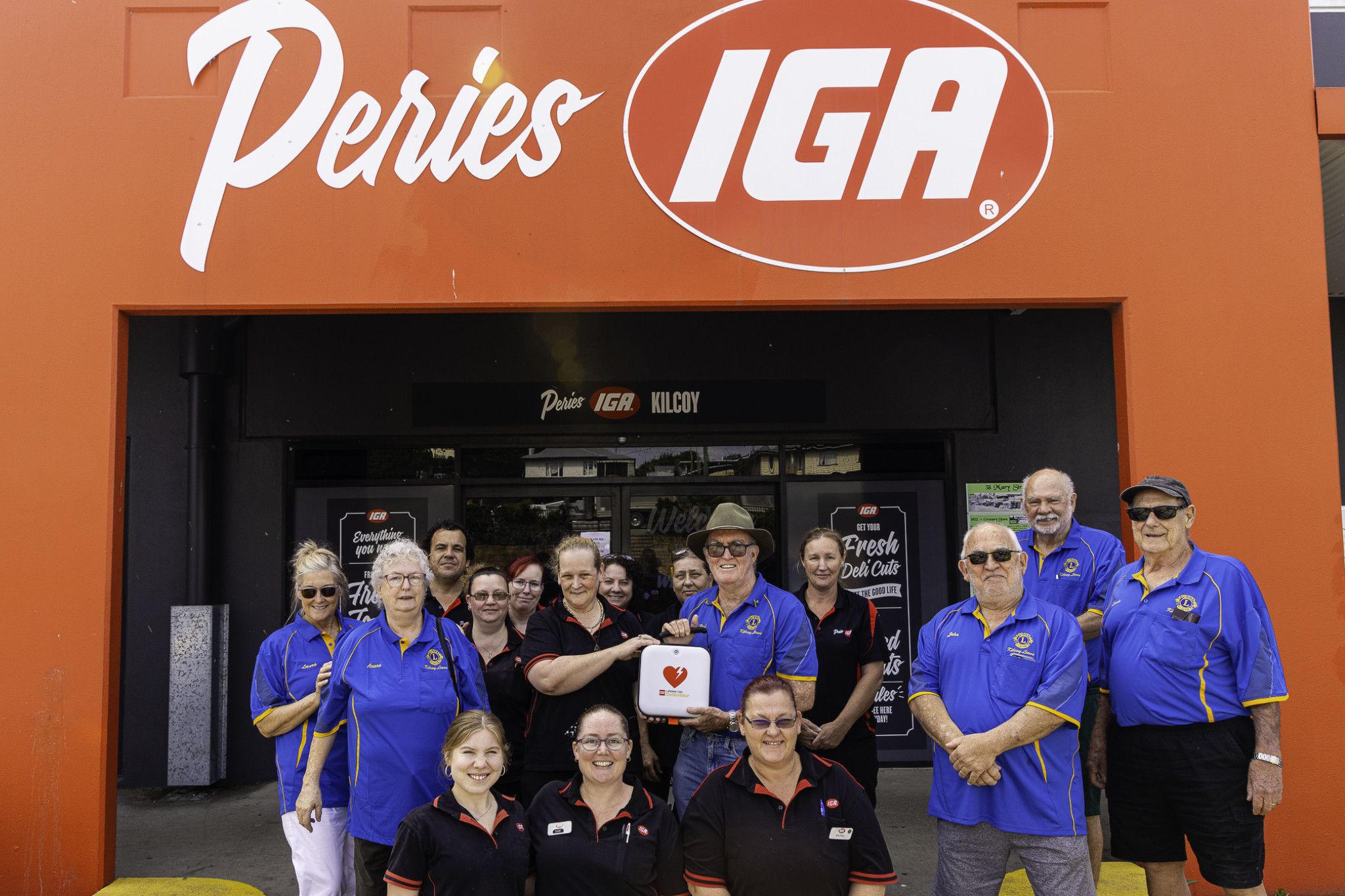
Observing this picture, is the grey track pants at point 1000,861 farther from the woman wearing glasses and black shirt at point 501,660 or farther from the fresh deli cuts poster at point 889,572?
the fresh deli cuts poster at point 889,572

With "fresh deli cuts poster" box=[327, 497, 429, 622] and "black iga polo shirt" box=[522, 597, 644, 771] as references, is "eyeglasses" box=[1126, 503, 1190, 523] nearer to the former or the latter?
"black iga polo shirt" box=[522, 597, 644, 771]

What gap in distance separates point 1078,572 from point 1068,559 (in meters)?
0.06

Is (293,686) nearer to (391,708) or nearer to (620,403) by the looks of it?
(391,708)

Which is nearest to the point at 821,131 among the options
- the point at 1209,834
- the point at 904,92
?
the point at 904,92

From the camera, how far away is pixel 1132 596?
3.52 meters

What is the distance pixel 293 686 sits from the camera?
3789mm

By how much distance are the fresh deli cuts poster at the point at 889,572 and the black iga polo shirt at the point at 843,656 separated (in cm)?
262

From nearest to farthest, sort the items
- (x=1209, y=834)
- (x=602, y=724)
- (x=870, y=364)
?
(x=602, y=724) → (x=1209, y=834) → (x=870, y=364)

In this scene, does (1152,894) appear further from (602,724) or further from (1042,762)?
(602,724)

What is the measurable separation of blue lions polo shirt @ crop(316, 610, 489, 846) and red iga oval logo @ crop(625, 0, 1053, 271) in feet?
7.92

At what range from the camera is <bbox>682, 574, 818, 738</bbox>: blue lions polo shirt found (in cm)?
362

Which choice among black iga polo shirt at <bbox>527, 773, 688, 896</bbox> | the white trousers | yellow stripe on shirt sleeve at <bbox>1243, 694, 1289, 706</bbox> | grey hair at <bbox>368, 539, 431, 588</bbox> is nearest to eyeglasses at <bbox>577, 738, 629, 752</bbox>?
black iga polo shirt at <bbox>527, 773, 688, 896</bbox>

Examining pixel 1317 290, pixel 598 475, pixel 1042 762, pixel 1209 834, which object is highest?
pixel 1317 290

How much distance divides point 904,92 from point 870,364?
2.55 meters
